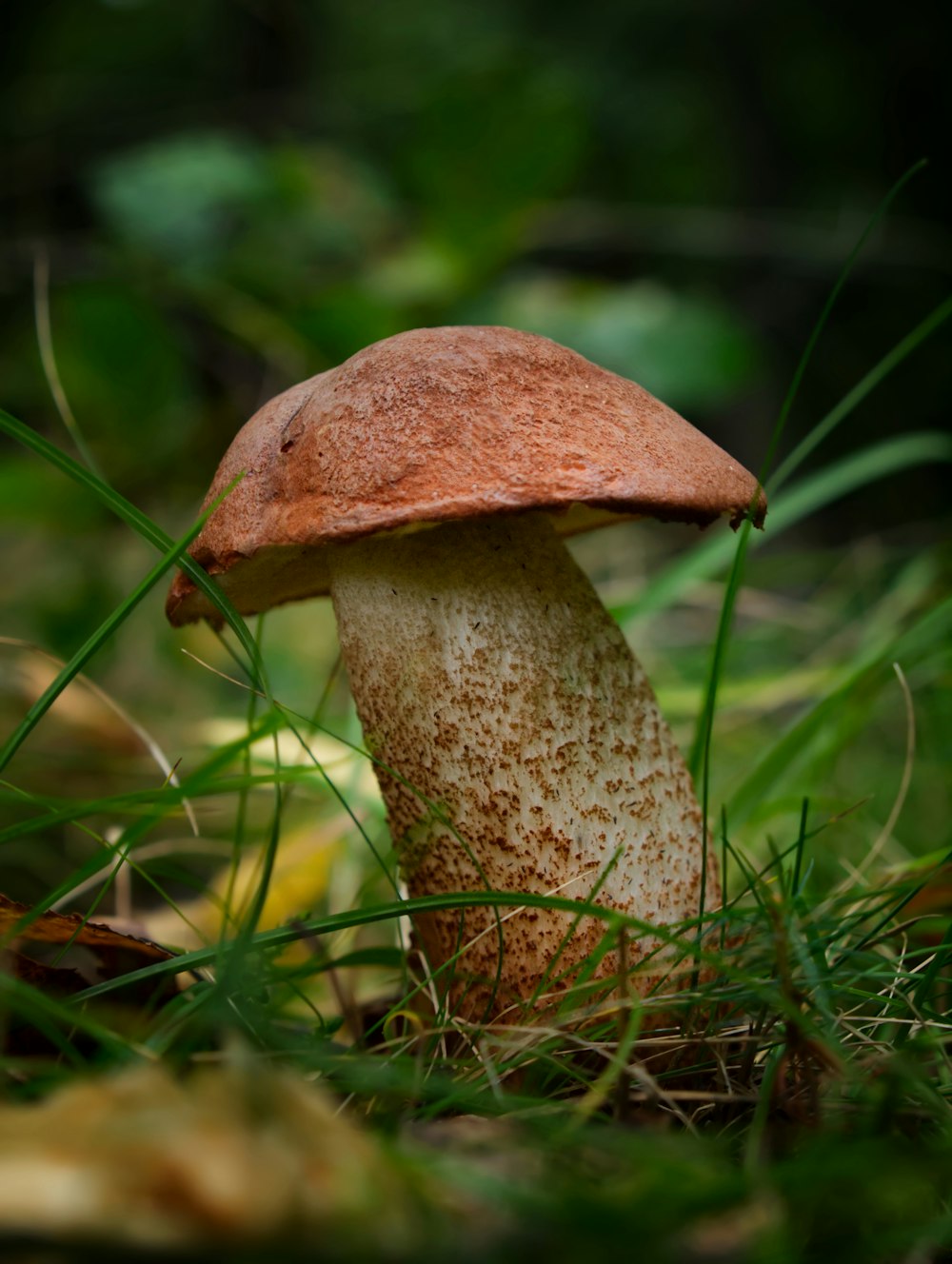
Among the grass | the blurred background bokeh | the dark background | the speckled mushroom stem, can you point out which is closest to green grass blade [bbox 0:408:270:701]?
the grass

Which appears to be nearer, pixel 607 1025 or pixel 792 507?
pixel 607 1025

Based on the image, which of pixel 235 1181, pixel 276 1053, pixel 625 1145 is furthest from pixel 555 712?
pixel 235 1181

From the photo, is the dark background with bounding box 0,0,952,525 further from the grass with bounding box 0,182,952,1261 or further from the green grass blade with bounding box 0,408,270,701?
→ the green grass blade with bounding box 0,408,270,701

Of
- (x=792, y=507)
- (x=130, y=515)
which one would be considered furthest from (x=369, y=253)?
(x=130, y=515)

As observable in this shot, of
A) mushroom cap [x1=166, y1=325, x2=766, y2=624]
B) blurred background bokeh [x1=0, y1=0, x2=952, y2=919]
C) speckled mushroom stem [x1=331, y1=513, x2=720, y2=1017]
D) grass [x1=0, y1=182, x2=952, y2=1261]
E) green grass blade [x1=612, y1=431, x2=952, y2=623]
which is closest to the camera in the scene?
grass [x1=0, y1=182, x2=952, y2=1261]

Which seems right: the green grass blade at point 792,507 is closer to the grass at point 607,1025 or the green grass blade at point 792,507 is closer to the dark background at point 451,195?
the grass at point 607,1025

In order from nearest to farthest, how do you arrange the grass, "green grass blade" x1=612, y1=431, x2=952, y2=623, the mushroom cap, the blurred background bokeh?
the grass
the mushroom cap
"green grass blade" x1=612, y1=431, x2=952, y2=623
the blurred background bokeh

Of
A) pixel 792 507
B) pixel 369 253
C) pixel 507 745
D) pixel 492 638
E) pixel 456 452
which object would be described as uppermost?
pixel 369 253

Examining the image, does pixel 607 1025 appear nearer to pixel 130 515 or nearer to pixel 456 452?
pixel 456 452
